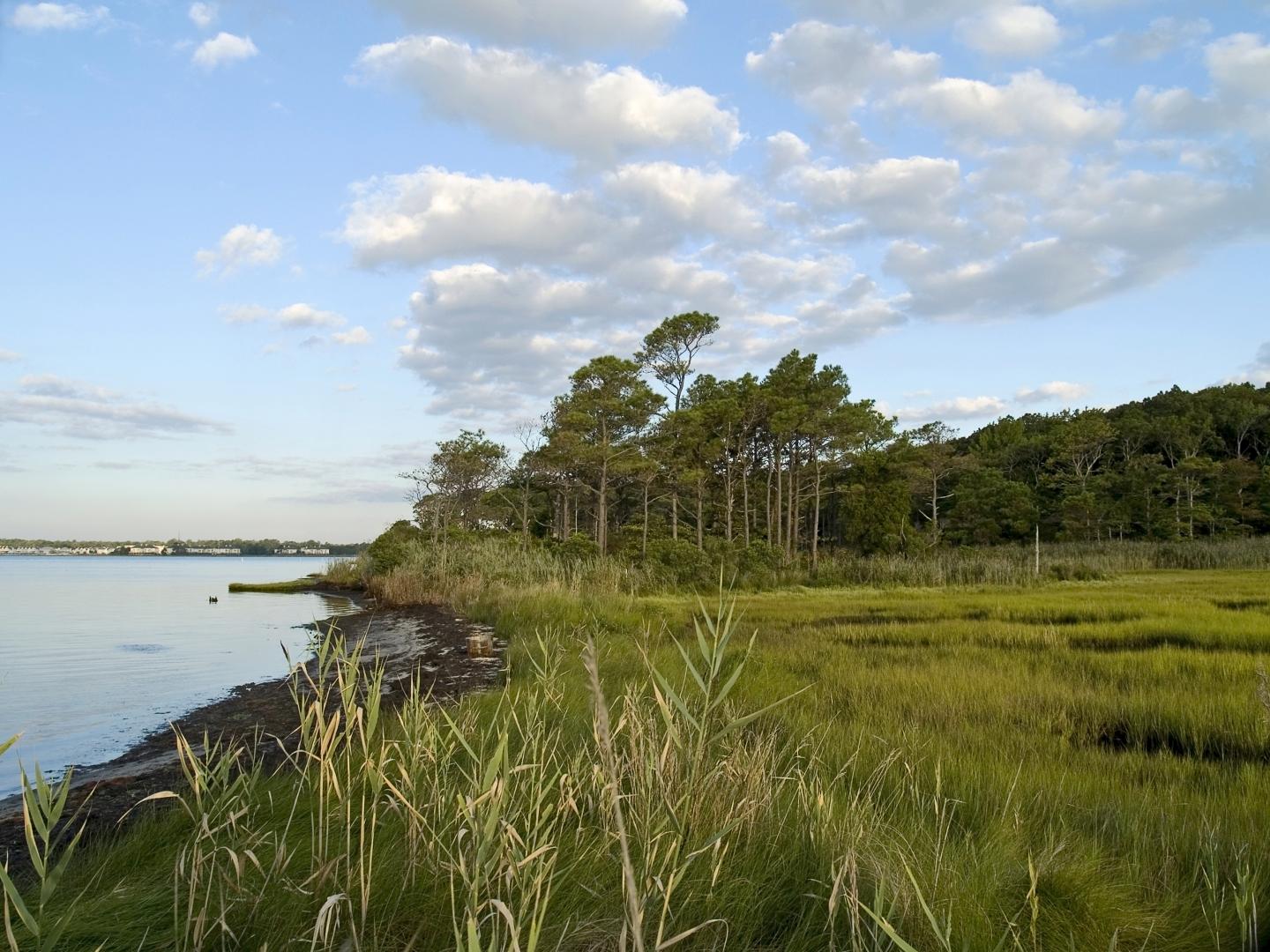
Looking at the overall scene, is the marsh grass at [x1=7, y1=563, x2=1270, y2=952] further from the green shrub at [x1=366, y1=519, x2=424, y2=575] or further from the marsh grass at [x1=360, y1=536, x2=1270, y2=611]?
the green shrub at [x1=366, y1=519, x2=424, y2=575]

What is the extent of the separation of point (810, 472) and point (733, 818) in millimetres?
41659

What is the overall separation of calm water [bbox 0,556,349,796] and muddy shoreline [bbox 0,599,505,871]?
0.40m

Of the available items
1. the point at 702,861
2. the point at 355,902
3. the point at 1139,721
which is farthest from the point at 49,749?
the point at 1139,721

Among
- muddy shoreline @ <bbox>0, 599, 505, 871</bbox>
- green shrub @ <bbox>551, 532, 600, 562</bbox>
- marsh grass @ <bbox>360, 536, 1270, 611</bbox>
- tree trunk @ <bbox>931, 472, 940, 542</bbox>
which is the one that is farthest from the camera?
tree trunk @ <bbox>931, 472, 940, 542</bbox>

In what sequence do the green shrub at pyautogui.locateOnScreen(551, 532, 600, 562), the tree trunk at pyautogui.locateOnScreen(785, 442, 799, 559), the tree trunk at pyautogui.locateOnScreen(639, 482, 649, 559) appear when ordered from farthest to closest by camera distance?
the tree trunk at pyautogui.locateOnScreen(785, 442, 799, 559) < the tree trunk at pyautogui.locateOnScreen(639, 482, 649, 559) < the green shrub at pyautogui.locateOnScreen(551, 532, 600, 562)

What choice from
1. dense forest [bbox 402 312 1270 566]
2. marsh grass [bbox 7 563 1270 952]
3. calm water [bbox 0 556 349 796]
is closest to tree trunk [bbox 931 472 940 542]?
dense forest [bbox 402 312 1270 566]

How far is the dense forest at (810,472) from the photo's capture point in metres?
33.7

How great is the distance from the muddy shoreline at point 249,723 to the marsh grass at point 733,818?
38cm

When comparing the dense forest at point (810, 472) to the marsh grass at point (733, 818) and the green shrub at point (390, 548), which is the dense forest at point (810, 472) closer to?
the green shrub at point (390, 548)

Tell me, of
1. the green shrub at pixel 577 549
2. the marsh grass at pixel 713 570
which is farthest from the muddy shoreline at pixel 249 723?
the green shrub at pixel 577 549

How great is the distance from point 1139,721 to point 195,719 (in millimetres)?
8963

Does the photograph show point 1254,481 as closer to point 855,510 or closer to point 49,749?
point 855,510

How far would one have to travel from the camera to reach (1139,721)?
20.8 feet

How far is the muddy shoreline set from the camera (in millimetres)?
4820
